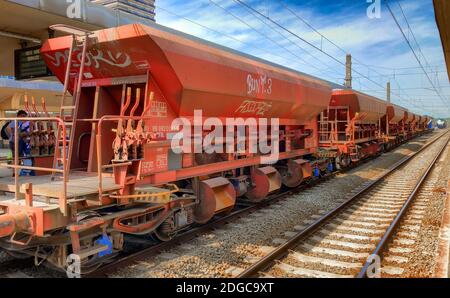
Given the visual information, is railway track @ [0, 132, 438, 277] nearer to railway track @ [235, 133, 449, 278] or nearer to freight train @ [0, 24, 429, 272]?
freight train @ [0, 24, 429, 272]

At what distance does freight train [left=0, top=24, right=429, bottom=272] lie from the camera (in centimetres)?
478

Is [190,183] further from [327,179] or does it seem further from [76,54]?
[327,179]

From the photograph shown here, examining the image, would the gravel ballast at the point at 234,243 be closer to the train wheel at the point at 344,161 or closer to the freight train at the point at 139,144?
the freight train at the point at 139,144

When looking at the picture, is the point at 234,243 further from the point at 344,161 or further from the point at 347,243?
the point at 344,161

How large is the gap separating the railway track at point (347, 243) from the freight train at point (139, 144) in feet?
5.76

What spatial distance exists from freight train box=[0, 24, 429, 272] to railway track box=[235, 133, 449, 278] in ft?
5.76

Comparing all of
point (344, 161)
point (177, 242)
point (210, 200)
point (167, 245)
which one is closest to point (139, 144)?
point (167, 245)

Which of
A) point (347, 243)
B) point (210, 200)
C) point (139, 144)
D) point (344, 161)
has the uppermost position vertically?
point (139, 144)

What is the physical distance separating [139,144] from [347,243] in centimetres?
409

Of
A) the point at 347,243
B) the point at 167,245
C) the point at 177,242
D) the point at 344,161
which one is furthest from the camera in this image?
the point at 344,161

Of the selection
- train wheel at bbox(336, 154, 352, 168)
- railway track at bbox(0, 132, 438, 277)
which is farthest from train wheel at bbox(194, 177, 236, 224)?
train wheel at bbox(336, 154, 352, 168)

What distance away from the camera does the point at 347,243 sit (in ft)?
21.7

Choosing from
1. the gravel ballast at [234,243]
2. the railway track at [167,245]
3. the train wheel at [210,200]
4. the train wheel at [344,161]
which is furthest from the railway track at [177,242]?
the train wheel at [344,161]
